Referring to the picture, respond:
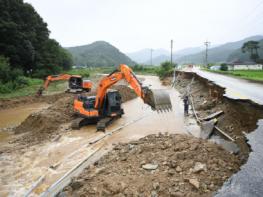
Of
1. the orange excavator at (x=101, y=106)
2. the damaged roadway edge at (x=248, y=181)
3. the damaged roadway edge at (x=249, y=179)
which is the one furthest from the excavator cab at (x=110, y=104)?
the damaged roadway edge at (x=248, y=181)

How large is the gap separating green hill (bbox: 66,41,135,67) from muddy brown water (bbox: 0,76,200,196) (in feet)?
377

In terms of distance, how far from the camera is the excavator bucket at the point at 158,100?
7.70m

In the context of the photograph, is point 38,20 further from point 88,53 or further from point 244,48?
point 88,53

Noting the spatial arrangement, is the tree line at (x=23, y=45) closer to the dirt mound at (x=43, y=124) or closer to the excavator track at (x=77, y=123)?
the dirt mound at (x=43, y=124)

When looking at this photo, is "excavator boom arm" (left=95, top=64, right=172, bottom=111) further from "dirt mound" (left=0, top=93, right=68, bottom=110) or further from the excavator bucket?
"dirt mound" (left=0, top=93, right=68, bottom=110)

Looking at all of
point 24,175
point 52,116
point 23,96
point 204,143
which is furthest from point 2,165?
point 23,96

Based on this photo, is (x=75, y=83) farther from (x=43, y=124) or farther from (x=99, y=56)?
(x=99, y=56)

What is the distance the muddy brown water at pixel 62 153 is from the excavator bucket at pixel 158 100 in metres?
2.87

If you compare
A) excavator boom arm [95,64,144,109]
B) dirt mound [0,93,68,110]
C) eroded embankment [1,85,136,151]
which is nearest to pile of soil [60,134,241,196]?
excavator boom arm [95,64,144,109]

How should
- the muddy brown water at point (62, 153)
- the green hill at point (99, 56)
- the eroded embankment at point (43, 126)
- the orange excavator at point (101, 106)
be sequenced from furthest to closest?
the green hill at point (99, 56) → the orange excavator at point (101, 106) → the eroded embankment at point (43, 126) → the muddy brown water at point (62, 153)

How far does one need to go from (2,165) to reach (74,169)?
118 inches

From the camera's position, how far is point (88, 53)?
155m

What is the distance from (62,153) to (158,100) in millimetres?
4615

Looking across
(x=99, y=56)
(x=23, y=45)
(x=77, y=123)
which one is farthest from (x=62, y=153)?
(x=99, y=56)
